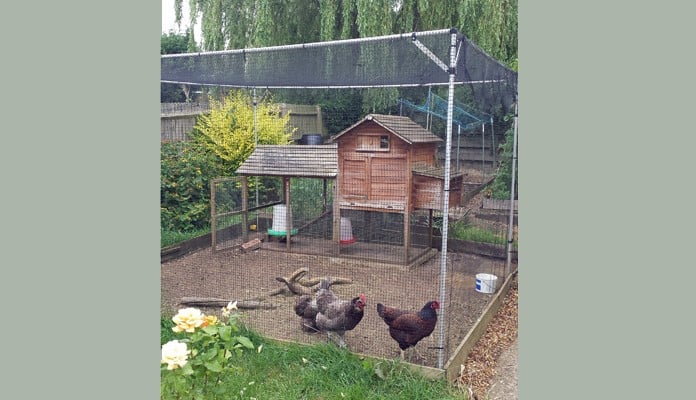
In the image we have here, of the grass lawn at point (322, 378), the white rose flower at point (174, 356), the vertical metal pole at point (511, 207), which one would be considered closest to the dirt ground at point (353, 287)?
the vertical metal pole at point (511, 207)

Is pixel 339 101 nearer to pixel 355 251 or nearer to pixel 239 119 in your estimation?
pixel 239 119

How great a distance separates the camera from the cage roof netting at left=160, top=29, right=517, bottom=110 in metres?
3.59

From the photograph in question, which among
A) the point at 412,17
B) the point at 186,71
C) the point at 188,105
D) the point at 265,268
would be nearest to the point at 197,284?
the point at 265,268

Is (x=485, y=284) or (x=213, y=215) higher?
(x=213, y=215)

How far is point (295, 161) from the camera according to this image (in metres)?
6.46

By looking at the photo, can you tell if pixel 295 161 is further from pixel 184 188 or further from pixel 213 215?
pixel 184 188

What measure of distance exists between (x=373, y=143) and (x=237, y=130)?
9.05 ft

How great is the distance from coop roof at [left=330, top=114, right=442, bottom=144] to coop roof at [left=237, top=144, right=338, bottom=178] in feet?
0.99

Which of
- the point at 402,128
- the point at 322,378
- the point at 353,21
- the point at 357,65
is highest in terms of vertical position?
the point at 353,21

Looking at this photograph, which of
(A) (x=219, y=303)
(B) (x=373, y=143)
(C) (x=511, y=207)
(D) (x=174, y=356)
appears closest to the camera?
(D) (x=174, y=356)

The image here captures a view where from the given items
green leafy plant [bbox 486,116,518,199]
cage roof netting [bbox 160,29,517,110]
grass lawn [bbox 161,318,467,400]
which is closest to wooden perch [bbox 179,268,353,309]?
grass lawn [bbox 161,318,467,400]

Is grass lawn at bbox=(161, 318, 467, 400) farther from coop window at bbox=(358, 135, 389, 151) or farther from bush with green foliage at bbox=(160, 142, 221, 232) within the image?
bush with green foliage at bbox=(160, 142, 221, 232)

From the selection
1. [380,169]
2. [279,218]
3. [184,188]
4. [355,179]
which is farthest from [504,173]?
[184,188]

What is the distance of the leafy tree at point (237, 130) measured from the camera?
770 cm
